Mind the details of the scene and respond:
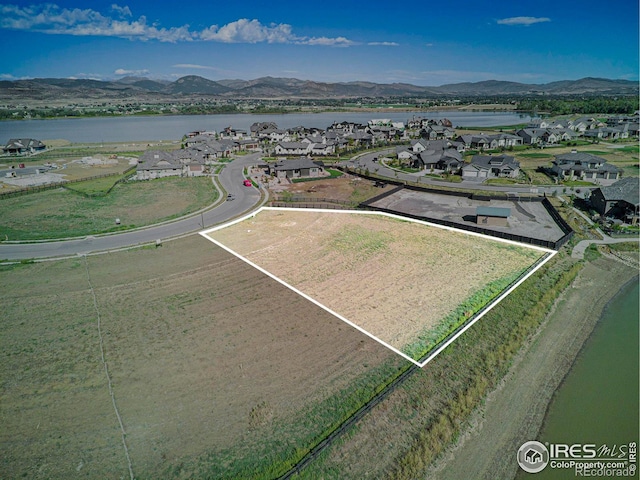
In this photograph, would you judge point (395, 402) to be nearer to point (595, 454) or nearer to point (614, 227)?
point (595, 454)

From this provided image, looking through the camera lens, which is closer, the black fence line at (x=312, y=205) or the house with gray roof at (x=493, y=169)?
the black fence line at (x=312, y=205)

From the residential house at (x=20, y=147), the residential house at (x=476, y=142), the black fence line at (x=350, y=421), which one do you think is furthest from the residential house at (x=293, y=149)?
the black fence line at (x=350, y=421)

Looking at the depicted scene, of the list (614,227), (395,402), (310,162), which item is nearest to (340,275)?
(395,402)

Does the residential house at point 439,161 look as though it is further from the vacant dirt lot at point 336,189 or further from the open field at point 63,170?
the open field at point 63,170

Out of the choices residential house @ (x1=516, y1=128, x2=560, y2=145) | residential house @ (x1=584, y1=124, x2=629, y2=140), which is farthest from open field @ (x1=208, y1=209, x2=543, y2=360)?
residential house @ (x1=584, y1=124, x2=629, y2=140)

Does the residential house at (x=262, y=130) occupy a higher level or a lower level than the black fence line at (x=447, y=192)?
higher

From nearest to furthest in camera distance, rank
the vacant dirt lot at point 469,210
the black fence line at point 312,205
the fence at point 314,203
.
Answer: the vacant dirt lot at point 469,210
the black fence line at point 312,205
the fence at point 314,203

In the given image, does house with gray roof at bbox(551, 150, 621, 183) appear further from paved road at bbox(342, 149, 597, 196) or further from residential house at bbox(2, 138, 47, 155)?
residential house at bbox(2, 138, 47, 155)
